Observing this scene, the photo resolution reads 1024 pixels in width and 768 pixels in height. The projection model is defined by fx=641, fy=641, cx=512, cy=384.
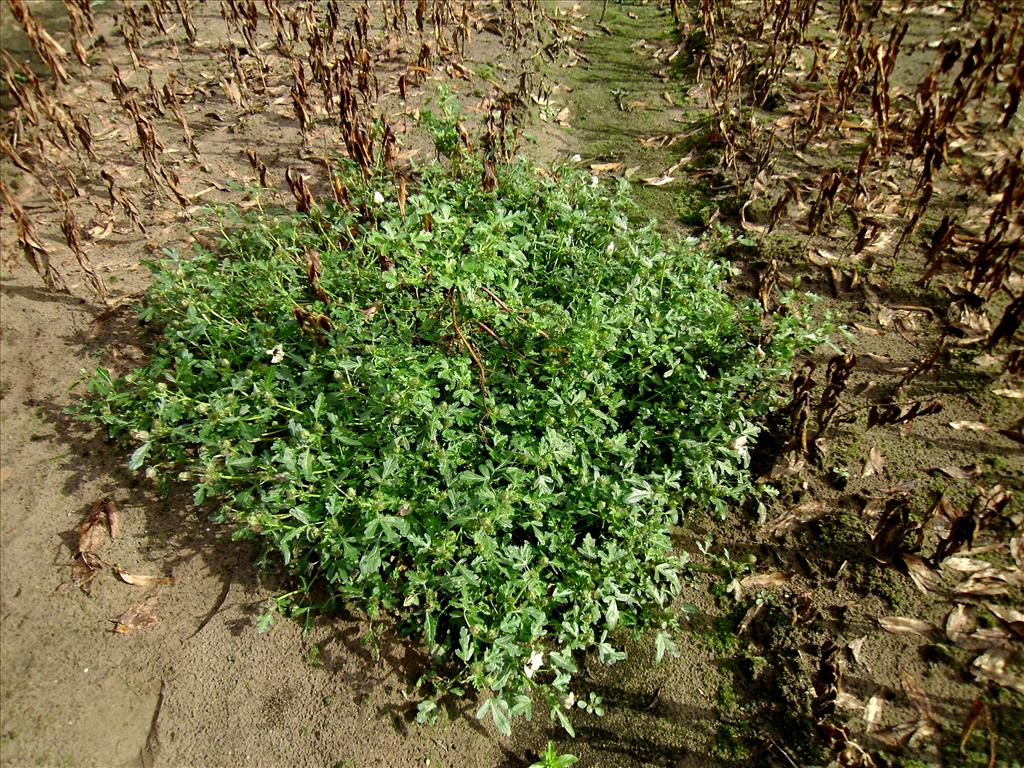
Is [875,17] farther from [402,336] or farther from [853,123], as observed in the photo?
[402,336]

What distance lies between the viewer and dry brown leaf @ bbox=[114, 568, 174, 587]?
2939mm

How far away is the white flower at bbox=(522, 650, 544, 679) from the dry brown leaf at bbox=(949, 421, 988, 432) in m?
2.40

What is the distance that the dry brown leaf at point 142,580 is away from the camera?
2939mm

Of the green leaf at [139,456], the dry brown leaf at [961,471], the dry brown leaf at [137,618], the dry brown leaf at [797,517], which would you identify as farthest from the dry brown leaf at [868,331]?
the dry brown leaf at [137,618]

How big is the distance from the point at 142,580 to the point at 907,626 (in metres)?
3.36

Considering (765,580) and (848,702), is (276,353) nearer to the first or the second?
(765,580)

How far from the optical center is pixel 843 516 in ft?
9.93

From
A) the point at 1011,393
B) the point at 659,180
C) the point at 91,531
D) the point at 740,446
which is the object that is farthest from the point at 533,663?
the point at 659,180

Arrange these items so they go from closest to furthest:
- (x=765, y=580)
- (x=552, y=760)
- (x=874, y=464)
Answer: (x=552, y=760) → (x=765, y=580) → (x=874, y=464)

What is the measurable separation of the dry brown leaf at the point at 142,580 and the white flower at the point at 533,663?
1675 millimetres

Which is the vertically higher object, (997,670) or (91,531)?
(997,670)

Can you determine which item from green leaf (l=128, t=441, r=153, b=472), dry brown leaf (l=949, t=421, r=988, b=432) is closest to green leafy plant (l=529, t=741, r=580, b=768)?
green leaf (l=128, t=441, r=153, b=472)

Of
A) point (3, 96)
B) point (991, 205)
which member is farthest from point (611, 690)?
point (3, 96)

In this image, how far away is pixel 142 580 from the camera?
2.95m
